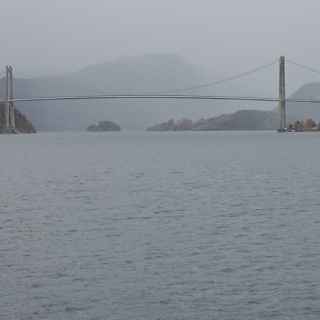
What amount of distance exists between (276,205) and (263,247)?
8627 millimetres

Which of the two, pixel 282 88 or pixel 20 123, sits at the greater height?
pixel 282 88

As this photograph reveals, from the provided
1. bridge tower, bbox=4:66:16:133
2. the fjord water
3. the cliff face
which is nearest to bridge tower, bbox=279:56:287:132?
bridge tower, bbox=4:66:16:133

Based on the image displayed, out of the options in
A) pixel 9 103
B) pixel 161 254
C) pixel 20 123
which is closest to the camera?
pixel 161 254

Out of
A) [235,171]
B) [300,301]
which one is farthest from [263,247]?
[235,171]

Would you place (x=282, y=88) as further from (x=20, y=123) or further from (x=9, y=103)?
(x=20, y=123)

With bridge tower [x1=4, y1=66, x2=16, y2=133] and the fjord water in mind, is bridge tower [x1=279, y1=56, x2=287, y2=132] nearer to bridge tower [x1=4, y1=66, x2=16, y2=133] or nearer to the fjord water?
bridge tower [x1=4, y1=66, x2=16, y2=133]

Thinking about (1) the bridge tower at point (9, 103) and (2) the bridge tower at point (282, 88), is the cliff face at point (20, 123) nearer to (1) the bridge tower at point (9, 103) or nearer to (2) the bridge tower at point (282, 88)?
(1) the bridge tower at point (9, 103)

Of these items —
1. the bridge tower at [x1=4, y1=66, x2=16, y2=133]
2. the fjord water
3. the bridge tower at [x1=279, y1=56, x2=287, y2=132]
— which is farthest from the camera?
the bridge tower at [x1=4, y1=66, x2=16, y2=133]

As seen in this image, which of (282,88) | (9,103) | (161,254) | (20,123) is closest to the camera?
(161,254)

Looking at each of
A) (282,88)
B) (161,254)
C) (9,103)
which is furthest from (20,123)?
(161,254)

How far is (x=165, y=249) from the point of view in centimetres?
1714

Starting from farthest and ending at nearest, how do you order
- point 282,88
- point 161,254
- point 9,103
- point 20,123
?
point 20,123 → point 9,103 → point 282,88 → point 161,254

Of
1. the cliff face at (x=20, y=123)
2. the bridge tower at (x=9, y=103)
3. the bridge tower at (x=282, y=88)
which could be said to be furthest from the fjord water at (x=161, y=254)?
the cliff face at (x=20, y=123)

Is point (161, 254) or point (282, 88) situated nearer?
point (161, 254)
